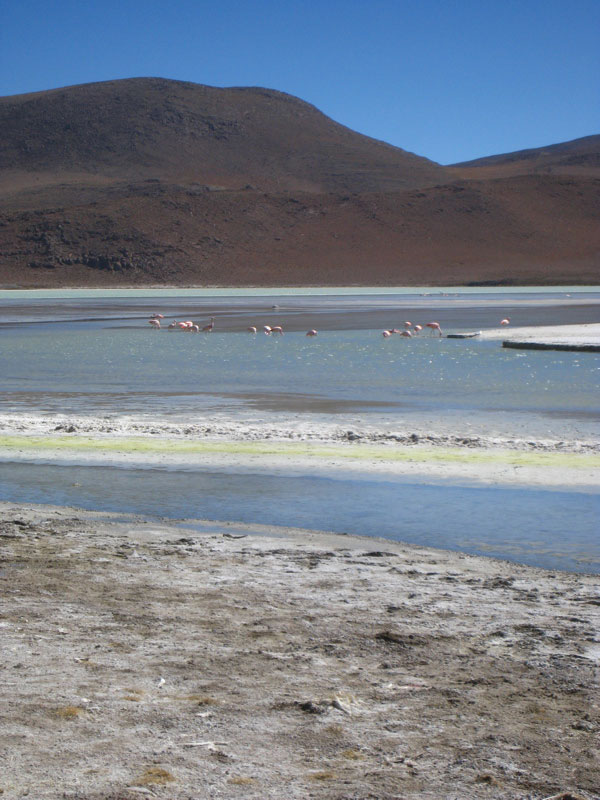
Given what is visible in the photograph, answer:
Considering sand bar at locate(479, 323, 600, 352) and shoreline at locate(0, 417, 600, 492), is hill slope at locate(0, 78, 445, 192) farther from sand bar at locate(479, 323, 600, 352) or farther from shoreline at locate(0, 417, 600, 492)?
shoreline at locate(0, 417, 600, 492)

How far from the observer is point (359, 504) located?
7906 mm

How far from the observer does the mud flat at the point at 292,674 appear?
3279mm

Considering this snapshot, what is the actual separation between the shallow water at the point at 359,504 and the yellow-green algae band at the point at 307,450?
925 millimetres

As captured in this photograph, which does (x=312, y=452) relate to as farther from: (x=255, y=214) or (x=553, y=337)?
(x=255, y=214)

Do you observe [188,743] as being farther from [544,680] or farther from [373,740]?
[544,680]

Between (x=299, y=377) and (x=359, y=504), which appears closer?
(x=359, y=504)

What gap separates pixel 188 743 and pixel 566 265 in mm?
94953

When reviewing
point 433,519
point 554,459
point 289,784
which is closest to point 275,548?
point 433,519

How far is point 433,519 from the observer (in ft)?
24.1

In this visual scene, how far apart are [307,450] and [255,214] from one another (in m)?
99.5

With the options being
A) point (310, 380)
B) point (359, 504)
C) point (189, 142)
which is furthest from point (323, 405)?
point (189, 142)

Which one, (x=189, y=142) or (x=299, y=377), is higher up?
(x=189, y=142)

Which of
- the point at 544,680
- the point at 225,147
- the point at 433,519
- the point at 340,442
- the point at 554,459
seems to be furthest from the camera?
the point at 225,147

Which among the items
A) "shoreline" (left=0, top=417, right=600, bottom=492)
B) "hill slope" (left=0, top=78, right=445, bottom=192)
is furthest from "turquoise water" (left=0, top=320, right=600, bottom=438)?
"hill slope" (left=0, top=78, right=445, bottom=192)
